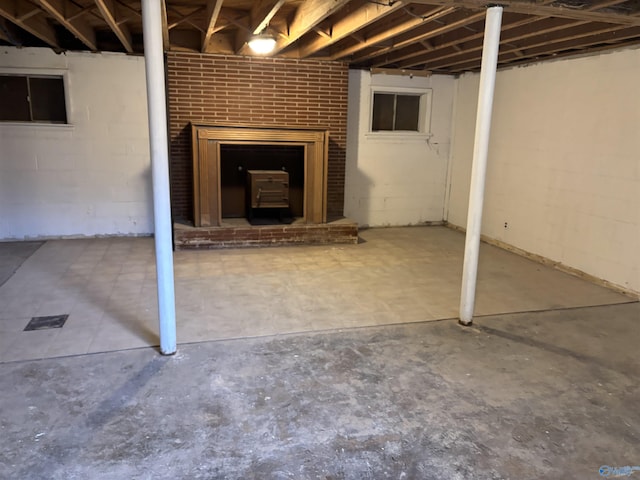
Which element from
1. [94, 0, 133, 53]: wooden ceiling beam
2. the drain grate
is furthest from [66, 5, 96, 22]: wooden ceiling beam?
the drain grate

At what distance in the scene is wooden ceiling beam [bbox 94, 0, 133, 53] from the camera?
3.82 metres

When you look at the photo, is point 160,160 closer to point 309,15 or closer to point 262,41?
point 309,15

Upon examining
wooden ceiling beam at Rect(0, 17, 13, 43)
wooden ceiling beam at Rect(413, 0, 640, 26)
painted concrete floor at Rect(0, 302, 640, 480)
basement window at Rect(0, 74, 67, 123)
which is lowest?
painted concrete floor at Rect(0, 302, 640, 480)

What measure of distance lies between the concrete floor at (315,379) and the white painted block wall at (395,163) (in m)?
2.56

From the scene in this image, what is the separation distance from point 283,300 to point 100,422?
1.99m

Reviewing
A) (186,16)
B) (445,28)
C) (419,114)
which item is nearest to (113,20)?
(186,16)

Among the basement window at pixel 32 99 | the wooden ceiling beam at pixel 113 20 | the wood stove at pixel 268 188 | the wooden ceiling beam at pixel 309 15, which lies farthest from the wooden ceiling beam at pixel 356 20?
the basement window at pixel 32 99

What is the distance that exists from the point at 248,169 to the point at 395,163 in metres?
2.33

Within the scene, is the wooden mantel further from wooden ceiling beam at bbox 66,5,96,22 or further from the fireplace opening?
wooden ceiling beam at bbox 66,5,96,22

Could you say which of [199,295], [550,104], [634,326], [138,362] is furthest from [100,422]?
[550,104]

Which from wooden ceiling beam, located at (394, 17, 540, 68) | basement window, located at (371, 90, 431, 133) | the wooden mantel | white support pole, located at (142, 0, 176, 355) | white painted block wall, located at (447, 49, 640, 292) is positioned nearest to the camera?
white support pole, located at (142, 0, 176, 355)

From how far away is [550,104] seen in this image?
219 inches

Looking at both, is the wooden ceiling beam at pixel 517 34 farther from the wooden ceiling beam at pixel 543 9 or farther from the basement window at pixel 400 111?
the basement window at pixel 400 111

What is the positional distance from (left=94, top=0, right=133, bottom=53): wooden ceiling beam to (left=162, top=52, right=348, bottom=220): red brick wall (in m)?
0.57
